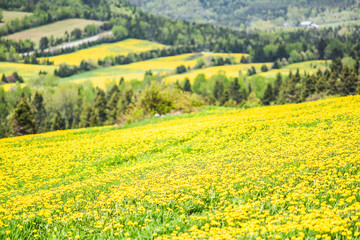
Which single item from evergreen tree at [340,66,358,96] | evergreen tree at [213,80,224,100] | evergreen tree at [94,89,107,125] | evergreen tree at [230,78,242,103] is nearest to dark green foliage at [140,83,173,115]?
evergreen tree at [340,66,358,96]

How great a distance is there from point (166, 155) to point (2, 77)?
199 metres

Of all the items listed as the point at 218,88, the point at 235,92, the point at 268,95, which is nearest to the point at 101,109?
the point at 218,88

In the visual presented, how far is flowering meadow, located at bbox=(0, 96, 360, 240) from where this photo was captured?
8.48 metres

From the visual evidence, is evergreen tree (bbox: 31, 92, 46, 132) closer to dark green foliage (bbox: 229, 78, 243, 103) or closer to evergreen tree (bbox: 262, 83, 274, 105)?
dark green foliage (bbox: 229, 78, 243, 103)

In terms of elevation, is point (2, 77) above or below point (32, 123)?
above

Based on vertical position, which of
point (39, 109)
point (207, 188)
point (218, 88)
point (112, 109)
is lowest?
point (218, 88)

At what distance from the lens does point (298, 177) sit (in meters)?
11.6

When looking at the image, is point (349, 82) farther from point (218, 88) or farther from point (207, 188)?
point (207, 188)

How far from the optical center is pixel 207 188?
450 inches

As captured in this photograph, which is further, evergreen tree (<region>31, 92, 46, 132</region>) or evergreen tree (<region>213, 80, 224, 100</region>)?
evergreen tree (<region>213, 80, 224, 100</region>)

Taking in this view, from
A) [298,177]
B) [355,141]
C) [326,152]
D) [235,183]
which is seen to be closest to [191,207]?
[235,183]

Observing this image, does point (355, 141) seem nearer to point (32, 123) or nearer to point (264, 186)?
point (264, 186)

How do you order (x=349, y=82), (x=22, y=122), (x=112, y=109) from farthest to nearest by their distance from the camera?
(x=112, y=109), (x=349, y=82), (x=22, y=122)

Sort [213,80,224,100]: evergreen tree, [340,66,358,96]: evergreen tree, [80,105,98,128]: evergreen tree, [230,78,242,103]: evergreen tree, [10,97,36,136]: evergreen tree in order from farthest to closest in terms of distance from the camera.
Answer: [213,80,224,100]: evergreen tree < [230,78,242,103]: evergreen tree < [80,105,98,128]: evergreen tree < [340,66,358,96]: evergreen tree < [10,97,36,136]: evergreen tree
